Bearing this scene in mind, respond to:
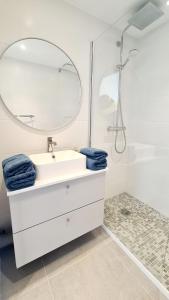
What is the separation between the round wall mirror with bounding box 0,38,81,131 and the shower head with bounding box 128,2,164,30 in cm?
75

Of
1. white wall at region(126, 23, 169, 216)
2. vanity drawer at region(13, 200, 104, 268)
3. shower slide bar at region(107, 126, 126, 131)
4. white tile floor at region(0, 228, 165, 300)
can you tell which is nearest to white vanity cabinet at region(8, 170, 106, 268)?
vanity drawer at region(13, 200, 104, 268)

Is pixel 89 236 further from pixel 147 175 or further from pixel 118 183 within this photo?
pixel 147 175

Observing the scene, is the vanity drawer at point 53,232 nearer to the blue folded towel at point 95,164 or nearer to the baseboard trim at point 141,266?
the baseboard trim at point 141,266

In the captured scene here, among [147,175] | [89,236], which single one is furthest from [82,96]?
[89,236]

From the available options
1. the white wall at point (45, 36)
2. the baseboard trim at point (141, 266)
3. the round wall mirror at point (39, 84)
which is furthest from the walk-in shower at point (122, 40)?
the baseboard trim at point (141, 266)

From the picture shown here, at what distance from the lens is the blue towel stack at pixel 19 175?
98 centimetres

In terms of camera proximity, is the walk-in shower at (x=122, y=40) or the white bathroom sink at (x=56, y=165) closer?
the white bathroom sink at (x=56, y=165)

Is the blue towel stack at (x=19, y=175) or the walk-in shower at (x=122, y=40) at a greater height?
the walk-in shower at (x=122, y=40)

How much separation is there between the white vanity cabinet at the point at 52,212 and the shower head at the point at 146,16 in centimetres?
148

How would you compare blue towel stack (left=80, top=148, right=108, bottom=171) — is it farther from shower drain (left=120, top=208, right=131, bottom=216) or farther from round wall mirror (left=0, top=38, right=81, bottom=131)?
shower drain (left=120, top=208, right=131, bottom=216)

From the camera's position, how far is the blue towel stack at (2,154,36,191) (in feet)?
3.23

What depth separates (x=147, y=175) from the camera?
6.59ft

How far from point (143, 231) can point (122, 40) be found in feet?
7.01

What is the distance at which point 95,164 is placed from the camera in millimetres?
1342
